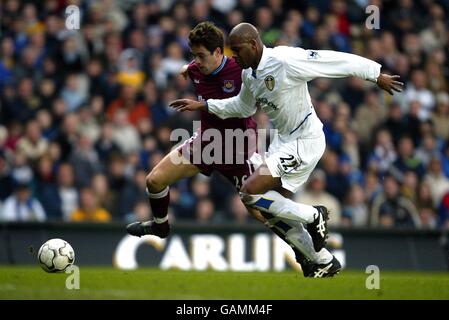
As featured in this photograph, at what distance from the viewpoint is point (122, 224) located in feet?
45.6

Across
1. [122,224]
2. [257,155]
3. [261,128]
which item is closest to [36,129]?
[122,224]

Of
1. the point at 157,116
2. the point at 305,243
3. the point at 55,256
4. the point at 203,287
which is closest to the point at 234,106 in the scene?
the point at 305,243

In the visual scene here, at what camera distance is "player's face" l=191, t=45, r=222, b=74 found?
9.75 metres

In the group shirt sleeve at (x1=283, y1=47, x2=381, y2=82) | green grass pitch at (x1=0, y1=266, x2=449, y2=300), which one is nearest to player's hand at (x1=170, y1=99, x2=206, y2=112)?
shirt sleeve at (x1=283, y1=47, x2=381, y2=82)

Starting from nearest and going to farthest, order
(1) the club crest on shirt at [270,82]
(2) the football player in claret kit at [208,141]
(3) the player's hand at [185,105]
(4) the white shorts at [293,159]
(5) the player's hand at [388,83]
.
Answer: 1. (5) the player's hand at [388,83]
2. (1) the club crest on shirt at [270,82]
3. (4) the white shorts at [293,159]
4. (3) the player's hand at [185,105]
5. (2) the football player in claret kit at [208,141]

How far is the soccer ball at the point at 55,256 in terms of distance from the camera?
9.80 metres

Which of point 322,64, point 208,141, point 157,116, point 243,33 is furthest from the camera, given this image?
point 157,116

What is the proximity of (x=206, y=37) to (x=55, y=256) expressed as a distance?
2.63 meters

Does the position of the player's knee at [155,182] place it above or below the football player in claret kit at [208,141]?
below

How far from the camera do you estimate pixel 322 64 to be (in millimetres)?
9203

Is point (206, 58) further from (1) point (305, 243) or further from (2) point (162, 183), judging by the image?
(1) point (305, 243)

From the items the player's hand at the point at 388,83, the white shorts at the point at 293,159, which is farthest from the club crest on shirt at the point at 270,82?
the player's hand at the point at 388,83

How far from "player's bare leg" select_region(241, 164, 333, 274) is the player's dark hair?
1.34 m

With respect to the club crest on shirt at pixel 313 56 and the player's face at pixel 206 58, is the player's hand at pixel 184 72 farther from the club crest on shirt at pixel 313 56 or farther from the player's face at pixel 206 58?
the club crest on shirt at pixel 313 56
